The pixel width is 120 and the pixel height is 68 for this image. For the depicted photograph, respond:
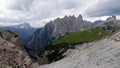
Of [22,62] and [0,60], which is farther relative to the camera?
[22,62]

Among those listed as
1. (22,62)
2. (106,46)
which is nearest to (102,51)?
(106,46)

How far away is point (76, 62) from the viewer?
70.3 metres

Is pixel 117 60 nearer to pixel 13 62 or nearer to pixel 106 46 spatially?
pixel 106 46

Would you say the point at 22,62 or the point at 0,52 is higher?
the point at 0,52

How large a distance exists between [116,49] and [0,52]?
35.0 meters

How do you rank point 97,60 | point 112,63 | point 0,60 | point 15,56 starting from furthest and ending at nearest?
point 15,56 < point 0,60 < point 97,60 < point 112,63

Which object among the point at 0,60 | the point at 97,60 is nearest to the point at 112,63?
the point at 97,60

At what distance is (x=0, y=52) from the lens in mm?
77938

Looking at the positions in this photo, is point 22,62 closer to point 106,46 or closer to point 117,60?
point 106,46

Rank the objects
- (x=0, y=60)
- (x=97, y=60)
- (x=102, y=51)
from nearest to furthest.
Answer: (x=97, y=60) < (x=102, y=51) < (x=0, y=60)

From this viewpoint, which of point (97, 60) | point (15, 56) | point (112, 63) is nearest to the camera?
point (112, 63)

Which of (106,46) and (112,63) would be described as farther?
(106,46)

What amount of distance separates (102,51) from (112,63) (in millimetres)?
13083

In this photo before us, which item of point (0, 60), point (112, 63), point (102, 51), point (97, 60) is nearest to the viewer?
point (112, 63)
